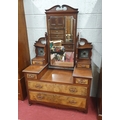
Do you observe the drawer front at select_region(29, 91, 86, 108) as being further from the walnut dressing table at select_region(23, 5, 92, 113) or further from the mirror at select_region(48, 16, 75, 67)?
the mirror at select_region(48, 16, 75, 67)

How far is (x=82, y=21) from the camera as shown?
1.73 meters

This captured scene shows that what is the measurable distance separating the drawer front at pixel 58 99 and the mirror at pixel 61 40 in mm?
562

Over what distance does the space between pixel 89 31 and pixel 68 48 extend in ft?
1.48

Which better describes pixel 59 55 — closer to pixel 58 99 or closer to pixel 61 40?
pixel 61 40

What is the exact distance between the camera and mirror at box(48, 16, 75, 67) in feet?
5.62

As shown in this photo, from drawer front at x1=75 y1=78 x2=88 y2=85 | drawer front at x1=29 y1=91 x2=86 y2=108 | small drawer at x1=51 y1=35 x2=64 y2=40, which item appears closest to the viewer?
drawer front at x1=75 y1=78 x2=88 y2=85

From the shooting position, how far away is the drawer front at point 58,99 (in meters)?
1.61

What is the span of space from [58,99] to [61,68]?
552 mm

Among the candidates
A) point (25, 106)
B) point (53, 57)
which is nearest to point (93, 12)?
point (53, 57)

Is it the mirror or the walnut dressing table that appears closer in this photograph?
the walnut dressing table

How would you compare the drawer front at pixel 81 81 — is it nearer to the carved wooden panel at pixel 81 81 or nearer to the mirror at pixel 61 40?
the carved wooden panel at pixel 81 81

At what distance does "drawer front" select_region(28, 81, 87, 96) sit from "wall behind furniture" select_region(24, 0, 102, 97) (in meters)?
0.57

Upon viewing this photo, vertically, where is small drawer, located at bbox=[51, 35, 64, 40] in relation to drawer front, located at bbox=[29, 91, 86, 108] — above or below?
above

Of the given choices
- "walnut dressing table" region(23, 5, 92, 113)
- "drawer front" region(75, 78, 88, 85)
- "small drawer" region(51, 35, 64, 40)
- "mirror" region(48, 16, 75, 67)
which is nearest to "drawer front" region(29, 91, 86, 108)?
"walnut dressing table" region(23, 5, 92, 113)
